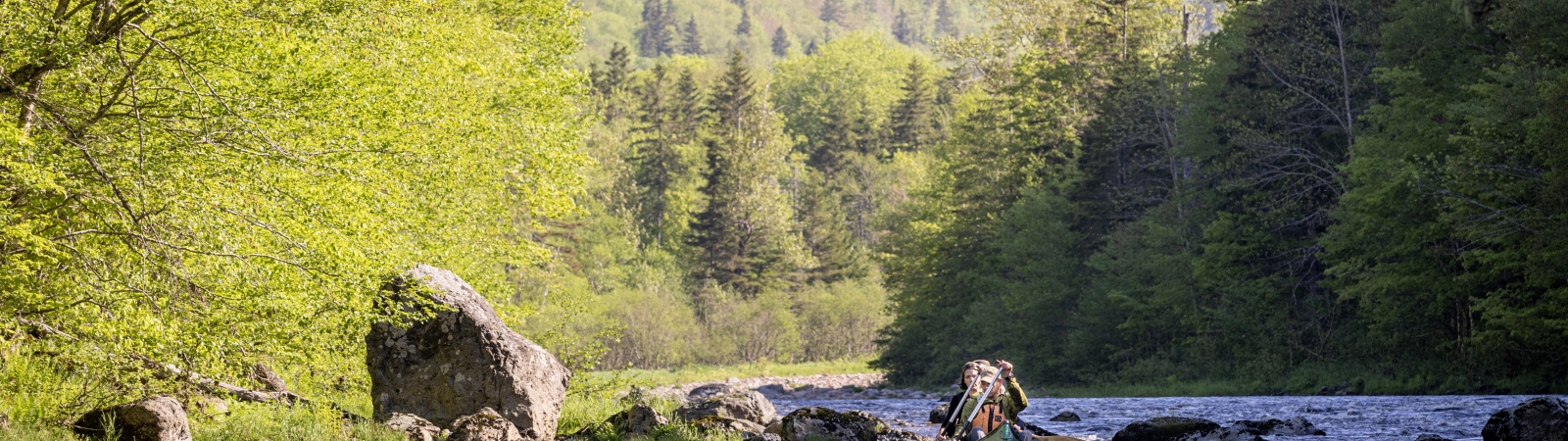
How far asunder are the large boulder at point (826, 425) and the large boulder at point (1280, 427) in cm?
568

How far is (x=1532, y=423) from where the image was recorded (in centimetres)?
1622

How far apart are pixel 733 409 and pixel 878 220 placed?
162ft

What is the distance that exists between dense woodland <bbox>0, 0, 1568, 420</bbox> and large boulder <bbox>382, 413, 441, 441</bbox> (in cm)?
126

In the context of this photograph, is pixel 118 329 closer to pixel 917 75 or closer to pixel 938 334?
pixel 938 334

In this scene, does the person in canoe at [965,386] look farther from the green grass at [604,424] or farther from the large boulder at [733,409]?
the large boulder at [733,409]

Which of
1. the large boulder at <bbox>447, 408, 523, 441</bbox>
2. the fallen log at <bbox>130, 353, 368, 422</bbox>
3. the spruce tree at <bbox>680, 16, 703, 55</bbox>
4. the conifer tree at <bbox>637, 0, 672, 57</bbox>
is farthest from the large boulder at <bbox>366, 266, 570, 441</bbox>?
the spruce tree at <bbox>680, 16, 703, 55</bbox>

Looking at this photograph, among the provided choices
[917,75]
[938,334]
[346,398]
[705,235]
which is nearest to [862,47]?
[917,75]

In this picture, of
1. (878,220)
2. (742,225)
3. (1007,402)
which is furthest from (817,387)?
(1007,402)

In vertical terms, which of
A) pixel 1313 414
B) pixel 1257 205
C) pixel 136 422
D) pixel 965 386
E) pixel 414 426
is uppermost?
pixel 1257 205

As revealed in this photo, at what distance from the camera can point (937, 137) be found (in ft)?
301

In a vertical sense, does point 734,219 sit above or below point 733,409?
above

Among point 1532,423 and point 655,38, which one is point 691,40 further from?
point 1532,423

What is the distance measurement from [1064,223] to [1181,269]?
7183 mm

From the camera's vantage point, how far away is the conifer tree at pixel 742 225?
75.7 meters
